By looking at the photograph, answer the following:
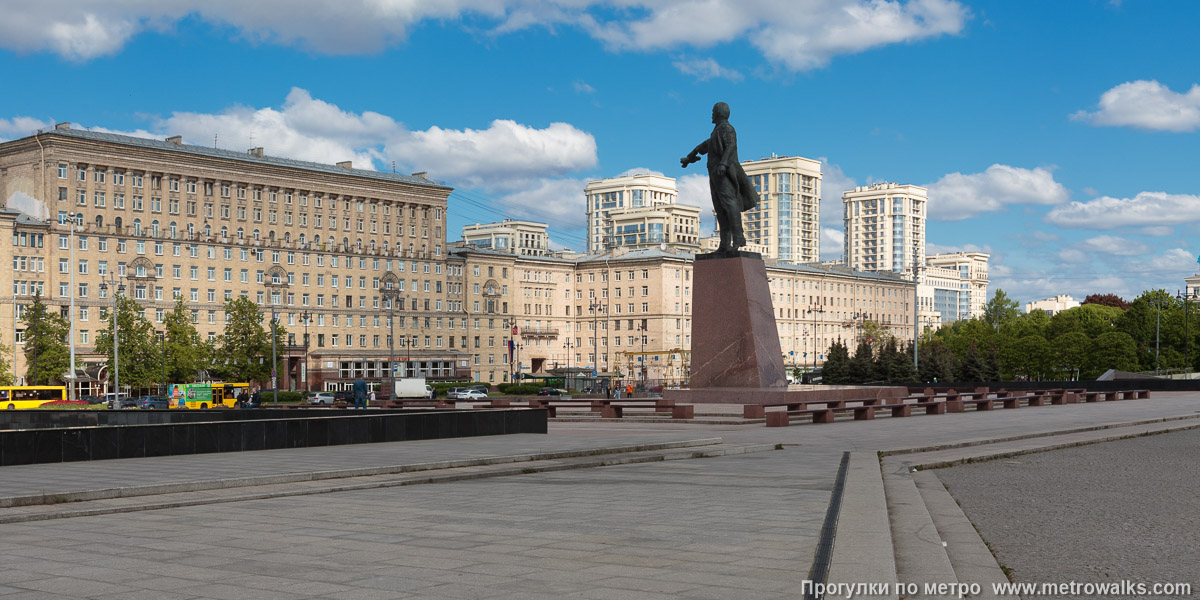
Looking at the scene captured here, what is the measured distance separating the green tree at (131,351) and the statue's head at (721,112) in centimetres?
5929

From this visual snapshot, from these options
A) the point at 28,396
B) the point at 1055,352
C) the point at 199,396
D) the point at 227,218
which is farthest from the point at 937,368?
the point at 227,218

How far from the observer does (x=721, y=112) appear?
3453cm

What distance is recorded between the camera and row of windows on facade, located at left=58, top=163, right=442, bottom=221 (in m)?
97.9

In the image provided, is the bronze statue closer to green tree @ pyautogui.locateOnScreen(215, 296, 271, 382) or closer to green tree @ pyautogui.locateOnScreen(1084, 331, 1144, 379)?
green tree @ pyautogui.locateOnScreen(215, 296, 271, 382)

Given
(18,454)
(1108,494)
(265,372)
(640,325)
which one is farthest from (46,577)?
(640,325)

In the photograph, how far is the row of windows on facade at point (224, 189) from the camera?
9788 centimetres

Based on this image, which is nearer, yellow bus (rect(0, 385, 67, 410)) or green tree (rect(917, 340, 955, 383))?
yellow bus (rect(0, 385, 67, 410))

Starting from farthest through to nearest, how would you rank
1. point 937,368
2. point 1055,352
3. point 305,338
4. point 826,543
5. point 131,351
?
1. point 1055,352
2. point 305,338
3. point 937,368
4. point 131,351
5. point 826,543

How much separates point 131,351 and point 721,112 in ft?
201

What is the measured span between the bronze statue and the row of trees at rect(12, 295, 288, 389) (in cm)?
5905

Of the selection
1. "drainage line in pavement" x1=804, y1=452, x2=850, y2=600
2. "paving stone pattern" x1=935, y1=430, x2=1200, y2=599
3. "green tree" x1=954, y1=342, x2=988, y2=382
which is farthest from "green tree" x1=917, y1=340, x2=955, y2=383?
"drainage line in pavement" x1=804, y1=452, x2=850, y2=600

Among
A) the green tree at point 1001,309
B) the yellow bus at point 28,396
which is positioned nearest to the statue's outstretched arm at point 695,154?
the yellow bus at point 28,396

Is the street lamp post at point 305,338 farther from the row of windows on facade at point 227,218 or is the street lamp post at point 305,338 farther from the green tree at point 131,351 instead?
the green tree at point 131,351

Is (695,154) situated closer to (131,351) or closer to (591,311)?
(131,351)
